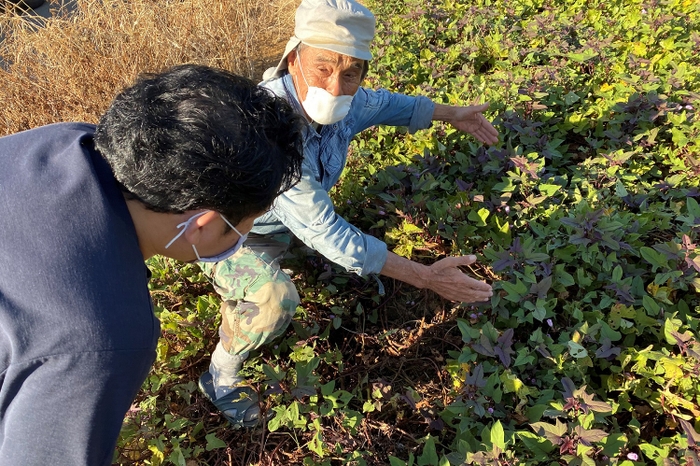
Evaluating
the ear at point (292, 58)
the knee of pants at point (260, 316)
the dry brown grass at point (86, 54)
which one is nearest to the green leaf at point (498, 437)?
the knee of pants at point (260, 316)

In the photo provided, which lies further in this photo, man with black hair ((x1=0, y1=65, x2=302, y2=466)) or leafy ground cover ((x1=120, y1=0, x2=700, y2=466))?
leafy ground cover ((x1=120, y1=0, x2=700, y2=466))

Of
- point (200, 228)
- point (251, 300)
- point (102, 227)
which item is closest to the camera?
point (102, 227)

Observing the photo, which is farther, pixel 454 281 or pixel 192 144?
pixel 454 281

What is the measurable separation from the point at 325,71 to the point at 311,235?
0.61 m

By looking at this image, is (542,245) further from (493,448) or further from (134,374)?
(134,374)

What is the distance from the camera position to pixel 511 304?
7.19 ft

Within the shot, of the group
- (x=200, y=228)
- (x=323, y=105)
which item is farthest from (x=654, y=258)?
(x=200, y=228)

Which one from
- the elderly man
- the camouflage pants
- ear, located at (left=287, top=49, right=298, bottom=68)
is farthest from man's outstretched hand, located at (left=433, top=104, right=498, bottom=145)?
the camouflage pants

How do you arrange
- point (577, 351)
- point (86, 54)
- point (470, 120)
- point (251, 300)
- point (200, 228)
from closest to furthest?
1. point (200, 228)
2. point (577, 351)
3. point (251, 300)
4. point (470, 120)
5. point (86, 54)

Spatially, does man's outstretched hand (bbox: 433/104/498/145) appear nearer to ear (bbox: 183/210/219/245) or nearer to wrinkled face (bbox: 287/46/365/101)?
wrinkled face (bbox: 287/46/365/101)

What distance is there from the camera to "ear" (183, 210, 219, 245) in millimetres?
1299

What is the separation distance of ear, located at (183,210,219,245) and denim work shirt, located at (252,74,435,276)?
640 millimetres

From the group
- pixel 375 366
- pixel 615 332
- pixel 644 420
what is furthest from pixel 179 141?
pixel 644 420

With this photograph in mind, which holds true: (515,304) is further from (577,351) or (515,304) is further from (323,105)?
(323,105)
